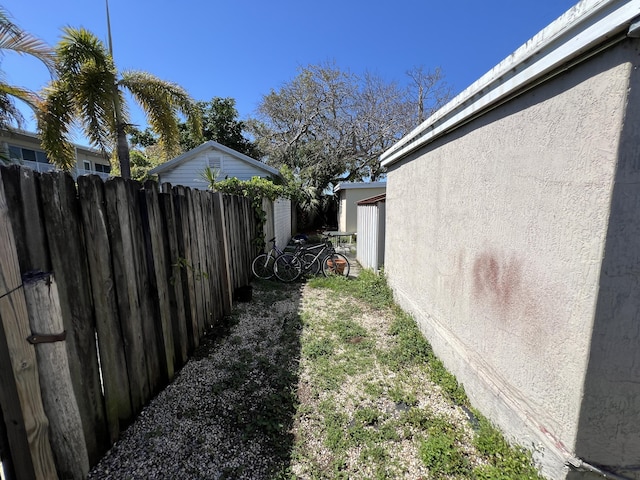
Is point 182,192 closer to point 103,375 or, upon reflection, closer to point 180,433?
point 103,375

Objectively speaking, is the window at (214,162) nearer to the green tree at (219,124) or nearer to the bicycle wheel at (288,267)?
the bicycle wheel at (288,267)

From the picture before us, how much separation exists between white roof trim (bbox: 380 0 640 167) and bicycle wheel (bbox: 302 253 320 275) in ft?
15.2

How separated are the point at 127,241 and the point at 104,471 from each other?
153 centimetres

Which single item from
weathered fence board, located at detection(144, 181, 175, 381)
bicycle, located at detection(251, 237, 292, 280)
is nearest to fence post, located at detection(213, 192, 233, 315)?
weathered fence board, located at detection(144, 181, 175, 381)

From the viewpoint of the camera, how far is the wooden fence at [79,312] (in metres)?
Answer: 1.47

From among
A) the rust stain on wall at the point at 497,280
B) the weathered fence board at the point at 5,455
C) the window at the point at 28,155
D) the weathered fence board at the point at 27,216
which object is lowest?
the weathered fence board at the point at 5,455

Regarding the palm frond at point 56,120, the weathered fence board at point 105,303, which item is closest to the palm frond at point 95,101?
the palm frond at point 56,120

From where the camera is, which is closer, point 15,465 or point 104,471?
point 15,465

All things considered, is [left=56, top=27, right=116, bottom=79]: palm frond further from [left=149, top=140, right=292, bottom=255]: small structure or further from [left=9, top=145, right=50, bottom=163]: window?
[left=9, top=145, right=50, bottom=163]: window

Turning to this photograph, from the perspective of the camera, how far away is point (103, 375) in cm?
201

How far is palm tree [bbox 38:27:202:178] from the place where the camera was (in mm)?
7711

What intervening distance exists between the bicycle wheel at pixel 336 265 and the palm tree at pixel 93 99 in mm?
7052

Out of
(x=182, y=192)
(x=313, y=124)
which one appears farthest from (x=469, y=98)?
(x=313, y=124)

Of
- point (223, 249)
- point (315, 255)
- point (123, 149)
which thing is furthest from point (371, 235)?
point (123, 149)
